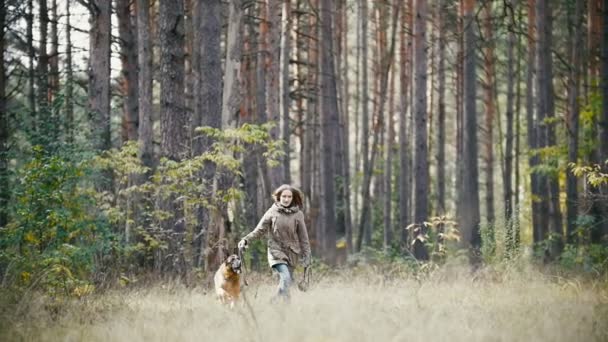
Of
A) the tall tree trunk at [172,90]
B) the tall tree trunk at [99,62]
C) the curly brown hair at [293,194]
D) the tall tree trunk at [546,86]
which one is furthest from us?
the tall tree trunk at [546,86]

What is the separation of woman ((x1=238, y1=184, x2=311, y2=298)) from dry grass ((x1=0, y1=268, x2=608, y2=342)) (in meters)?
0.57

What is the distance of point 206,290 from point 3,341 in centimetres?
466

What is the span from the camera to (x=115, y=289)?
10188 millimetres

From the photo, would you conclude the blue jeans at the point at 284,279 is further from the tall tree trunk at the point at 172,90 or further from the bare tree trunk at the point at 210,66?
the tall tree trunk at the point at 172,90

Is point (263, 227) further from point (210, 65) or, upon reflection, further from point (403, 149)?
point (403, 149)

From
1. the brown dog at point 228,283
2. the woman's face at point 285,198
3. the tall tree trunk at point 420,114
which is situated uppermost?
the tall tree trunk at point 420,114

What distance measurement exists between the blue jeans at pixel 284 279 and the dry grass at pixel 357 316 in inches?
→ 8.9

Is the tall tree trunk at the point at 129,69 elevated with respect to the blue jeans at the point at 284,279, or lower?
elevated

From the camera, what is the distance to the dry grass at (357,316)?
6.46m

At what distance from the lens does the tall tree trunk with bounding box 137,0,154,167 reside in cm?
1502

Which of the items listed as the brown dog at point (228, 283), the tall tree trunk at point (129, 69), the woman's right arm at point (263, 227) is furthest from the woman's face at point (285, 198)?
the tall tree trunk at point (129, 69)

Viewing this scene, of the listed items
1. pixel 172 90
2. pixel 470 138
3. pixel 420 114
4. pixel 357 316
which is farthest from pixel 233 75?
pixel 470 138

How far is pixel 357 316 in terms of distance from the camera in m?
7.62

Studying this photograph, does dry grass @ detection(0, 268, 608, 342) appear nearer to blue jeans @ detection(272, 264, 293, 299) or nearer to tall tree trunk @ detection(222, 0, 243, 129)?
blue jeans @ detection(272, 264, 293, 299)
